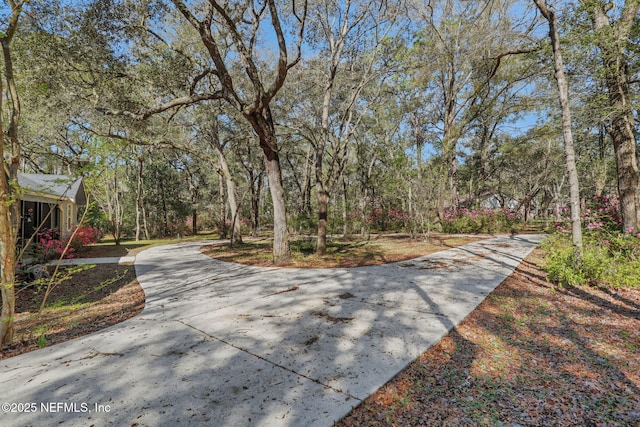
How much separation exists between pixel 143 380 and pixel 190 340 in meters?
0.65

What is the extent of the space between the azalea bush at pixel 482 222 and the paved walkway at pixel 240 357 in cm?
1068

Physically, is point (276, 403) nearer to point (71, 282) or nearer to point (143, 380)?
point (143, 380)

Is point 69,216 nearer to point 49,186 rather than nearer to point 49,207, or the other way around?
point 49,207

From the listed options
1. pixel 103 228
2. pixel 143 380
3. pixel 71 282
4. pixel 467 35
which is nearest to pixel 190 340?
pixel 143 380

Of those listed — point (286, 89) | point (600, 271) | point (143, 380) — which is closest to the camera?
point (143, 380)

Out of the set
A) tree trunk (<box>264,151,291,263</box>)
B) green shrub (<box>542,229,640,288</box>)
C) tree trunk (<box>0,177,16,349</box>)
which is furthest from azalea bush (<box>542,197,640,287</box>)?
tree trunk (<box>0,177,16,349</box>)

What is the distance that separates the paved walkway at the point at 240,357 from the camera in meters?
1.62

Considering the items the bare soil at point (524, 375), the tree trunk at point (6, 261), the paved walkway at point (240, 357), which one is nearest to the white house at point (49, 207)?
the tree trunk at point (6, 261)

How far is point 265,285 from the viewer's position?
4.75 m

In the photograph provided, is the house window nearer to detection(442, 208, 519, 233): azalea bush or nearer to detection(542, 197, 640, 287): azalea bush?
detection(542, 197, 640, 287): azalea bush

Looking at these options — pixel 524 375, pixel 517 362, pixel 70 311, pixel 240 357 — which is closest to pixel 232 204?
pixel 70 311

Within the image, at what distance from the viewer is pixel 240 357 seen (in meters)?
2.22

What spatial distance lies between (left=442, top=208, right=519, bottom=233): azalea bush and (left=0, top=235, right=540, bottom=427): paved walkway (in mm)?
10681

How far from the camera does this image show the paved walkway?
1.62 m
